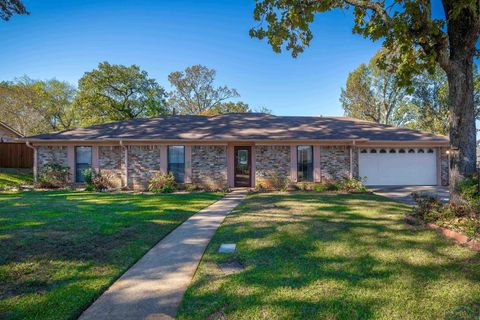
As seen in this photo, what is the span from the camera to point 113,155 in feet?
43.2

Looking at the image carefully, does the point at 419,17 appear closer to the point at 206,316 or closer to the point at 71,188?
the point at 206,316

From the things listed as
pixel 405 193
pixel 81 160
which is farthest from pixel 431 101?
pixel 81 160

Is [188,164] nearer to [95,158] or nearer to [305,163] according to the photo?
[95,158]

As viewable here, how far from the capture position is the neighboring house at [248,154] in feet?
41.8

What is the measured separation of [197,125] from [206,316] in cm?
1301

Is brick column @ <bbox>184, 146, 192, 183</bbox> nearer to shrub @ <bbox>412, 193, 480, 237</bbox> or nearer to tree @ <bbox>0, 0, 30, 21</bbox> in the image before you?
tree @ <bbox>0, 0, 30, 21</bbox>

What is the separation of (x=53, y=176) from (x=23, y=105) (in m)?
21.9

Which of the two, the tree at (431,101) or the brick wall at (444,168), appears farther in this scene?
the tree at (431,101)

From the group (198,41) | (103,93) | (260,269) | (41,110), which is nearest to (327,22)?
(198,41)

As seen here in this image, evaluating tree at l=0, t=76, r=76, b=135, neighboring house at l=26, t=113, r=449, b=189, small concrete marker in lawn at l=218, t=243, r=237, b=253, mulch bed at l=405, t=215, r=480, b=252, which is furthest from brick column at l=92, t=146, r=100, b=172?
tree at l=0, t=76, r=76, b=135

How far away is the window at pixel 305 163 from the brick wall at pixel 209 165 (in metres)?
3.85

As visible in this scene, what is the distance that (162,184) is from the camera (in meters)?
12.2

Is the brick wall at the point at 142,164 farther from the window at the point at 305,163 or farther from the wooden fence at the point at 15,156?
the wooden fence at the point at 15,156

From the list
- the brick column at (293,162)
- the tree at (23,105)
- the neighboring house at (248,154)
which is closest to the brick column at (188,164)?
the neighboring house at (248,154)
